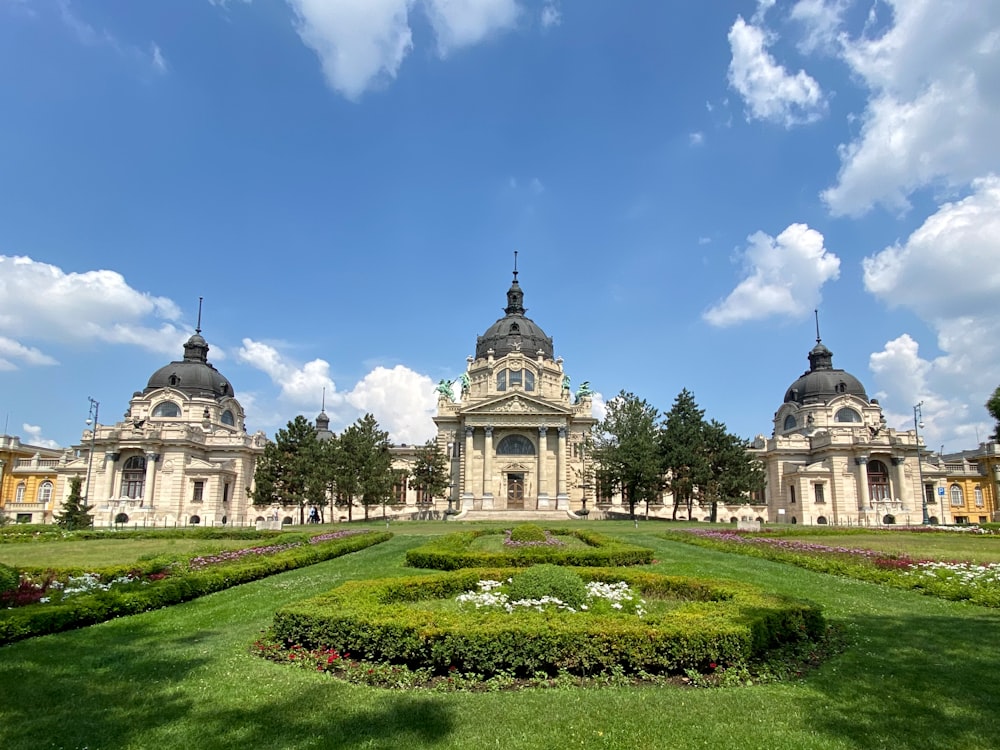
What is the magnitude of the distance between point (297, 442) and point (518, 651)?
→ 4433 cm

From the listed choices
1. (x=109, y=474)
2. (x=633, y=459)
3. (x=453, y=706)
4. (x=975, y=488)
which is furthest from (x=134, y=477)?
(x=975, y=488)

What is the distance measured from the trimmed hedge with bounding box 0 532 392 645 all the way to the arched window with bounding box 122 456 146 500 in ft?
151

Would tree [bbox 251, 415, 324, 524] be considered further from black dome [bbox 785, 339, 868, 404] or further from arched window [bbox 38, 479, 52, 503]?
black dome [bbox 785, 339, 868, 404]

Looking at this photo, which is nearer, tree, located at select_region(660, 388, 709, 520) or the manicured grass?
the manicured grass

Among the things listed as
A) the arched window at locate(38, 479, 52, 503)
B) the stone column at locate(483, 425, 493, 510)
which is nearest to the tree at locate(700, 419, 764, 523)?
the stone column at locate(483, 425, 493, 510)

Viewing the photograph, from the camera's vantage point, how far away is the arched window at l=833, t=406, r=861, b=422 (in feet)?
225

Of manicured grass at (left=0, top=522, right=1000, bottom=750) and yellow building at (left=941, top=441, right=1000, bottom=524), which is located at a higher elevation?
yellow building at (left=941, top=441, right=1000, bottom=524)

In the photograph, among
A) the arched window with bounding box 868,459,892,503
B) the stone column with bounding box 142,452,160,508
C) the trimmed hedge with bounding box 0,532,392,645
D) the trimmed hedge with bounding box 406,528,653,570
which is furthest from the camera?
the arched window with bounding box 868,459,892,503

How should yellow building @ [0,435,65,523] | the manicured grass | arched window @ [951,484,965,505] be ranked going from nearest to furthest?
the manicured grass < yellow building @ [0,435,65,523] < arched window @ [951,484,965,505]

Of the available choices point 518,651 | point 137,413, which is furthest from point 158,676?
point 137,413

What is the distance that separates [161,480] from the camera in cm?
5928

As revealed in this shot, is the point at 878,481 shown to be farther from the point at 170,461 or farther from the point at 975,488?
the point at 170,461

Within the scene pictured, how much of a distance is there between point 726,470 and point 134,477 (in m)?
53.0

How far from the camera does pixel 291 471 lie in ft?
160
